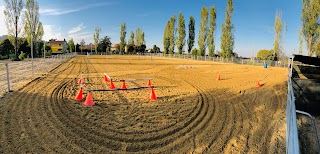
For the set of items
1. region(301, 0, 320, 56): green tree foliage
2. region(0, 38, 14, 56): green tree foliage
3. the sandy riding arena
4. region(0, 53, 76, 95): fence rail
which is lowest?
the sandy riding arena

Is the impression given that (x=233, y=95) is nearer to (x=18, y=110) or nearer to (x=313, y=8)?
(x=18, y=110)

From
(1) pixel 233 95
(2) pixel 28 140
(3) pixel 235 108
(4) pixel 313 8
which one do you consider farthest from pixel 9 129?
(4) pixel 313 8

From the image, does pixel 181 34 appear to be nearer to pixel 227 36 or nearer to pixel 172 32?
pixel 172 32

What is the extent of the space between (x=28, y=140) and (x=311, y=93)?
1046 cm

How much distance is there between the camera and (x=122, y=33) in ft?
325

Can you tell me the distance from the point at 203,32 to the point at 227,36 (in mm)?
9941

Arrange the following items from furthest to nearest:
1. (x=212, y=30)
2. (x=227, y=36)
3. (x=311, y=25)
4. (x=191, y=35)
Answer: (x=191, y=35) < (x=212, y=30) < (x=227, y=36) < (x=311, y=25)

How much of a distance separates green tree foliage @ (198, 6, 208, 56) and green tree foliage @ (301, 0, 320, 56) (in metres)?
23.3

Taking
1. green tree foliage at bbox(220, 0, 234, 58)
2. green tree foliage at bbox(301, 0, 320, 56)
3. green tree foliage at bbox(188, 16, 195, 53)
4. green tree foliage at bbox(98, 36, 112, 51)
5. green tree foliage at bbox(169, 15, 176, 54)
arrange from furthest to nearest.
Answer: green tree foliage at bbox(98, 36, 112, 51)
green tree foliage at bbox(169, 15, 176, 54)
green tree foliage at bbox(188, 16, 195, 53)
green tree foliage at bbox(220, 0, 234, 58)
green tree foliage at bbox(301, 0, 320, 56)

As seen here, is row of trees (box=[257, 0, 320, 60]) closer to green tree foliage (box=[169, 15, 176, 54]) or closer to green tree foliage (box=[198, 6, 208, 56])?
green tree foliage (box=[198, 6, 208, 56])

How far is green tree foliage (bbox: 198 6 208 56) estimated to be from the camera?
5241cm

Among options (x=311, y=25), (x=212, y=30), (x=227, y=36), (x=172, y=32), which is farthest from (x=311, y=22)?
(x=172, y=32)

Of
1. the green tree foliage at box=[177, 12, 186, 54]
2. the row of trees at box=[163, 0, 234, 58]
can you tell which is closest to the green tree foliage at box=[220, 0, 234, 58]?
the row of trees at box=[163, 0, 234, 58]

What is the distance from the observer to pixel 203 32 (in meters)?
52.9
